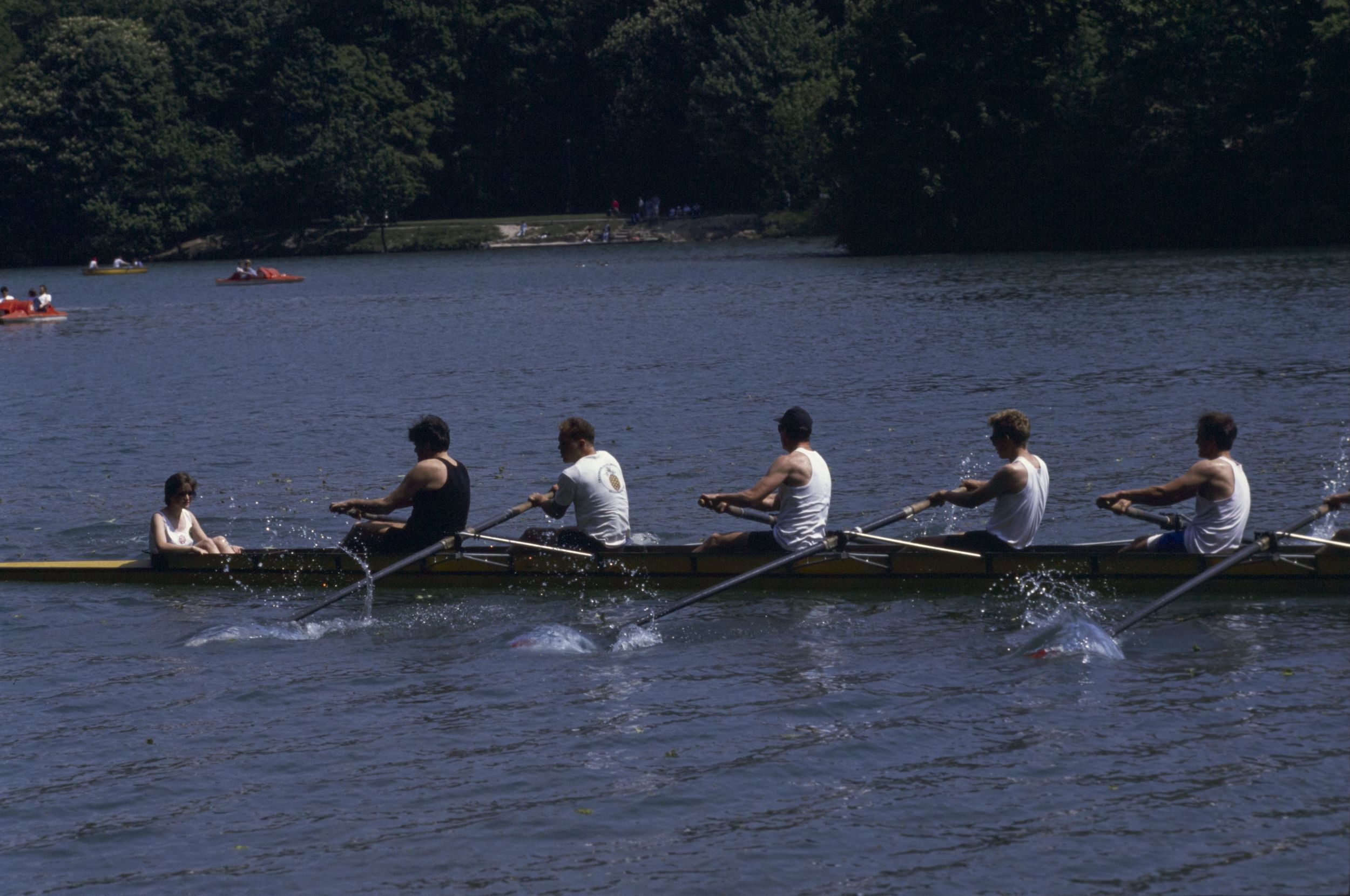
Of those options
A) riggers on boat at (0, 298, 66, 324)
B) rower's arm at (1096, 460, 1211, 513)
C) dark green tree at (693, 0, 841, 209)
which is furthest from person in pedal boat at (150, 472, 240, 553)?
dark green tree at (693, 0, 841, 209)

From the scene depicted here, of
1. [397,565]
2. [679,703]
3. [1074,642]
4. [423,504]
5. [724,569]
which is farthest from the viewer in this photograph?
[423,504]

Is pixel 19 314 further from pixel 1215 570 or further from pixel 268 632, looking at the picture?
pixel 1215 570

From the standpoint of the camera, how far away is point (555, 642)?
16.3m

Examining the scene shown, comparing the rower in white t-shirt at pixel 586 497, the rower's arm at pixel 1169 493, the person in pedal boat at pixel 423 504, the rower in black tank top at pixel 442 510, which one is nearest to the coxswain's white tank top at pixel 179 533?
the person in pedal boat at pixel 423 504

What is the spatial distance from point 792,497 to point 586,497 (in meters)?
2.15

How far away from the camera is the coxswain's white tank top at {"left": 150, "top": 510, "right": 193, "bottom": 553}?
19.2 metres

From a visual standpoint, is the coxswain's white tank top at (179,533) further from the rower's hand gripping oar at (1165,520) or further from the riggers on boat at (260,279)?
the riggers on boat at (260,279)

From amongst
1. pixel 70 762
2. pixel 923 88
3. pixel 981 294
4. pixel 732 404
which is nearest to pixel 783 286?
pixel 981 294

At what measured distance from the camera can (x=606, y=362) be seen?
43062 millimetres

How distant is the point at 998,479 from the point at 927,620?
1.52 metres

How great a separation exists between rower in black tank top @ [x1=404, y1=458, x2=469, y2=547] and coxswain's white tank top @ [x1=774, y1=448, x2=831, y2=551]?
3337 millimetres

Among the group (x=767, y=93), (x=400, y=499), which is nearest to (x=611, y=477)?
(x=400, y=499)

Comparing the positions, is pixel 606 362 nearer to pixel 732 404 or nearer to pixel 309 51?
pixel 732 404

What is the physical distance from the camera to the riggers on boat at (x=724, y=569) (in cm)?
1591
